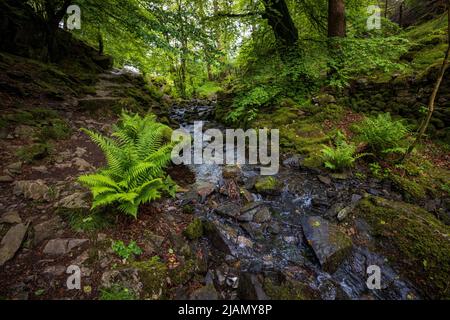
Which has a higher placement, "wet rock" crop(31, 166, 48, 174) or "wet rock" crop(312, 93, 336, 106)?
"wet rock" crop(312, 93, 336, 106)

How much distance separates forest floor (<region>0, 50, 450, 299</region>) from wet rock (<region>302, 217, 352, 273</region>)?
0.01 m

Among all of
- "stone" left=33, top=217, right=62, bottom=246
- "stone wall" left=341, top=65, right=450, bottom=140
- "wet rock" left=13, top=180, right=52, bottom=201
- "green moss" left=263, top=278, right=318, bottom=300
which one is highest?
"stone wall" left=341, top=65, right=450, bottom=140

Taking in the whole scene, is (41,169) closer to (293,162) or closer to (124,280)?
(124,280)

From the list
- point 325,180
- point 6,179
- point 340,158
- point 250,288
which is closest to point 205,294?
point 250,288

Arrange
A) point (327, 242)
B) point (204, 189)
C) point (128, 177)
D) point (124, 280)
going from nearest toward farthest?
point (124, 280)
point (128, 177)
point (327, 242)
point (204, 189)

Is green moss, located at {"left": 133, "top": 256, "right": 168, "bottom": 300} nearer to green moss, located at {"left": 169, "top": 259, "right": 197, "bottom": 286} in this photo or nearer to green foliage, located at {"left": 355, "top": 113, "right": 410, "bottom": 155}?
green moss, located at {"left": 169, "top": 259, "right": 197, "bottom": 286}

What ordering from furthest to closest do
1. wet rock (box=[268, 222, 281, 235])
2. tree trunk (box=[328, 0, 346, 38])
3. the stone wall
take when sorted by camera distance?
tree trunk (box=[328, 0, 346, 38]) → the stone wall → wet rock (box=[268, 222, 281, 235])

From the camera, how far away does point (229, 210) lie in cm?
386

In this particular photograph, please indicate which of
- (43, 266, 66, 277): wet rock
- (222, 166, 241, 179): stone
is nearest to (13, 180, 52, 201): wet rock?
(43, 266, 66, 277): wet rock

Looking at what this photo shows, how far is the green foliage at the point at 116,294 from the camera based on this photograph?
7.20ft

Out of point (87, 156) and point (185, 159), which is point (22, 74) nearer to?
point (87, 156)

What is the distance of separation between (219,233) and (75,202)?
212 cm

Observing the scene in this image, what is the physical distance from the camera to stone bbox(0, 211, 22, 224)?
2717 mm

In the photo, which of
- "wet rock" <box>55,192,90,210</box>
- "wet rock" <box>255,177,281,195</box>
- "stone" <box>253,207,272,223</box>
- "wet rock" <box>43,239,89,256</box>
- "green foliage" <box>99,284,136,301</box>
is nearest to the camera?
"green foliage" <box>99,284,136,301</box>
